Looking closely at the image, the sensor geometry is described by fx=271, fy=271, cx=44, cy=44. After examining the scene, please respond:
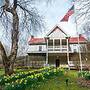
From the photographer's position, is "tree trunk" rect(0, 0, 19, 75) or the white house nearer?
"tree trunk" rect(0, 0, 19, 75)

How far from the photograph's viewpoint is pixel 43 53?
56.3m

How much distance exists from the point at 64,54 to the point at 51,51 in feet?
9.05

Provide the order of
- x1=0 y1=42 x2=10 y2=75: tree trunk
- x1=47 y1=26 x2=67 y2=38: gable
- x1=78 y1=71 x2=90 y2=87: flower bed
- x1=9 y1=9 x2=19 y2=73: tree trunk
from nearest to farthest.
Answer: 1. x1=78 y1=71 x2=90 y2=87: flower bed
2. x1=0 y1=42 x2=10 y2=75: tree trunk
3. x1=9 y1=9 x2=19 y2=73: tree trunk
4. x1=47 y1=26 x2=67 y2=38: gable

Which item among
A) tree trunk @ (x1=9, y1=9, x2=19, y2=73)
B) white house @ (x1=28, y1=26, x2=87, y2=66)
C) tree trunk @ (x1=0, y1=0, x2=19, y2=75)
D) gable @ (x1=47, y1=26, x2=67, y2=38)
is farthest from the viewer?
gable @ (x1=47, y1=26, x2=67, y2=38)

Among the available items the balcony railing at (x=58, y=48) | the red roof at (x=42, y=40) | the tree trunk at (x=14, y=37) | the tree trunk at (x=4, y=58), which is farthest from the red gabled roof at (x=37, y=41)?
the tree trunk at (x=4, y=58)

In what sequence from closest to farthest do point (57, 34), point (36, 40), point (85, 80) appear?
point (85, 80) < point (57, 34) < point (36, 40)

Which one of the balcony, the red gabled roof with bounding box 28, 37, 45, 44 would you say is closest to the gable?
the balcony

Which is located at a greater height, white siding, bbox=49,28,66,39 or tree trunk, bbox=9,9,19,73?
white siding, bbox=49,28,66,39

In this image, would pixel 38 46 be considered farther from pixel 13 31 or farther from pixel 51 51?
pixel 13 31

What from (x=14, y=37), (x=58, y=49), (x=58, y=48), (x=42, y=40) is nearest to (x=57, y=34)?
(x=58, y=48)

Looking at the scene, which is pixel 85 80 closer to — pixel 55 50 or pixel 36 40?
pixel 55 50

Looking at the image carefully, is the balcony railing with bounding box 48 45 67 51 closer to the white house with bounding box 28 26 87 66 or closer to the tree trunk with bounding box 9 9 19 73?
the white house with bounding box 28 26 87 66

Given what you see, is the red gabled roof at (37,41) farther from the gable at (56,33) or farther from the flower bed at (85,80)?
the flower bed at (85,80)

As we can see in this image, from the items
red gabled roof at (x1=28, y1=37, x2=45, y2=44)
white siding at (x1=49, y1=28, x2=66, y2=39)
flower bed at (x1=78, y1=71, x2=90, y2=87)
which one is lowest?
flower bed at (x1=78, y1=71, x2=90, y2=87)
